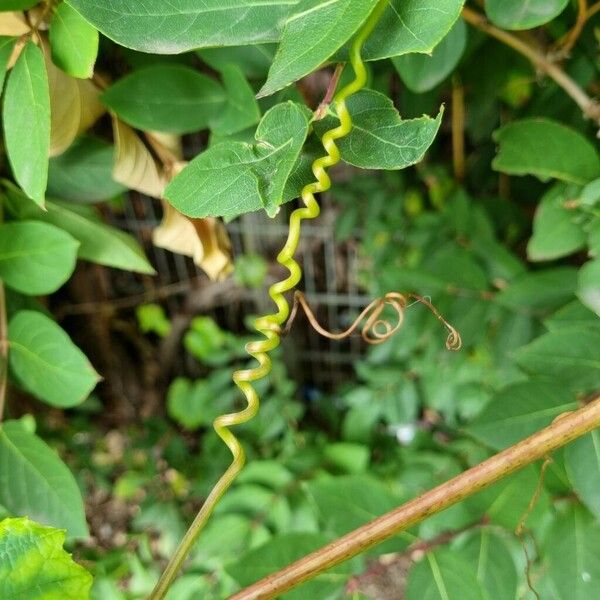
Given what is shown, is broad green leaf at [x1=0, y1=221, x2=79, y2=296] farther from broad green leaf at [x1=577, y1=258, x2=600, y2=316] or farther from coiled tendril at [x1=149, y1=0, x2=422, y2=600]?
broad green leaf at [x1=577, y1=258, x2=600, y2=316]

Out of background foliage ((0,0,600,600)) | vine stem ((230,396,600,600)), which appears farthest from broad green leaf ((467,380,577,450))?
vine stem ((230,396,600,600))

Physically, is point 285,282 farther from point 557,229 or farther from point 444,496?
point 557,229

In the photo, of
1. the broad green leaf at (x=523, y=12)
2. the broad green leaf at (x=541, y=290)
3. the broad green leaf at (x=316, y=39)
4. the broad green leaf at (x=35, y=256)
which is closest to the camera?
the broad green leaf at (x=316, y=39)

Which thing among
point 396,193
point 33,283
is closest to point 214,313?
point 396,193

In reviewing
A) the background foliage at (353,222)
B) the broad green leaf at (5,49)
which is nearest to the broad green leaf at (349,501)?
the background foliage at (353,222)

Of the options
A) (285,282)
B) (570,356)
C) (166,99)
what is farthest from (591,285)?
(166,99)

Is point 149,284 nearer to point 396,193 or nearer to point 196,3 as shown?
point 396,193

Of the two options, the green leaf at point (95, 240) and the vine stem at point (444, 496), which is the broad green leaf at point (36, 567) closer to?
the vine stem at point (444, 496)
